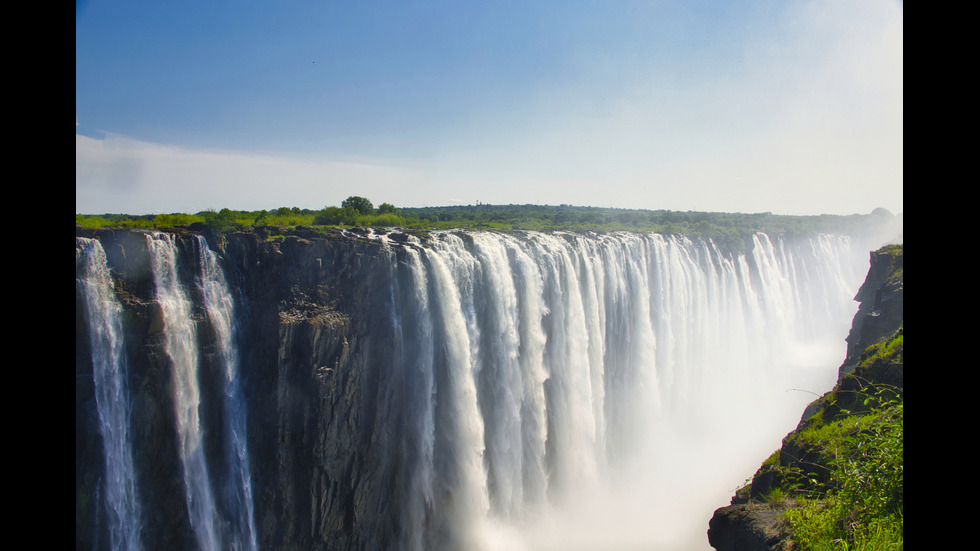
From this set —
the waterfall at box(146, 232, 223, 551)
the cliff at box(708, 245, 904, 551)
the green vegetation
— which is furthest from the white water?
the green vegetation

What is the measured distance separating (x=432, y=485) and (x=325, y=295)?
26.0 feet

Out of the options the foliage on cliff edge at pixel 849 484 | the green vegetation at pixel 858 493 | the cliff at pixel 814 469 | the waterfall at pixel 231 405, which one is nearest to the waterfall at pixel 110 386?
the waterfall at pixel 231 405

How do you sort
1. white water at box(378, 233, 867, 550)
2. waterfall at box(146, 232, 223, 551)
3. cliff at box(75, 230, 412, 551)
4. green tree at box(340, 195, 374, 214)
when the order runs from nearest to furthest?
cliff at box(75, 230, 412, 551), waterfall at box(146, 232, 223, 551), white water at box(378, 233, 867, 550), green tree at box(340, 195, 374, 214)

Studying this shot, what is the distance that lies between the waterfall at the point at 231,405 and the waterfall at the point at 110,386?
225 centimetres

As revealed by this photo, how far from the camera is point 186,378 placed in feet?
43.5

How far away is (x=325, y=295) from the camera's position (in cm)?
1611

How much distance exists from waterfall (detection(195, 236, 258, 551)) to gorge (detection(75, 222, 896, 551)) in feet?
0.19

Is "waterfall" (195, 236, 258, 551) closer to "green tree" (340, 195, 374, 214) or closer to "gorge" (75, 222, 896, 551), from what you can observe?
"gorge" (75, 222, 896, 551)

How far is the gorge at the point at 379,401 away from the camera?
12625 millimetres

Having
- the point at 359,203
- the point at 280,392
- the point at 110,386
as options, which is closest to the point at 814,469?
the point at 280,392

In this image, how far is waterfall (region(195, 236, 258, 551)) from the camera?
14.0 m

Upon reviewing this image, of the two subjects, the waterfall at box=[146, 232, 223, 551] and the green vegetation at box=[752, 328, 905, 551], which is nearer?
the green vegetation at box=[752, 328, 905, 551]

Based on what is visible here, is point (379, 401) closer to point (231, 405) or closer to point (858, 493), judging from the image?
point (231, 405)
